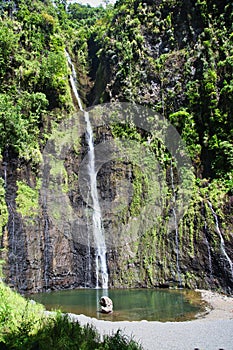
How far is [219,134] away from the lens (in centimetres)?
1816

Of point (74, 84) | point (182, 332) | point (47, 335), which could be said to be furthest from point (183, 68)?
point (47, 335)

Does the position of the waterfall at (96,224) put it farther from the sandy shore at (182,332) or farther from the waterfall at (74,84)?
the sandy shore at (182,332)

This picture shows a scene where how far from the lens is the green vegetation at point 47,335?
5082 mm

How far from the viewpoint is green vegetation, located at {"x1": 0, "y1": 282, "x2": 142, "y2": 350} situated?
5082 mm

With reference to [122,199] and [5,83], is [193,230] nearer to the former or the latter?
[122,199]

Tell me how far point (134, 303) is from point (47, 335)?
285 inches

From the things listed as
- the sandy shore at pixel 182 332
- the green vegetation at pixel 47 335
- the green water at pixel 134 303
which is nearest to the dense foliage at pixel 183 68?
the green water at pixel 134 303

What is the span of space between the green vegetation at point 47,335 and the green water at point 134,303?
4.10 metres

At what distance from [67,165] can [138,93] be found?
6560mm

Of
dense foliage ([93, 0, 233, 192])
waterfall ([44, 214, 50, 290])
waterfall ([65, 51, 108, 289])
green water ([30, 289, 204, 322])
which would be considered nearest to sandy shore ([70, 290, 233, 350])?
green water ([30, 289, 204, 322])

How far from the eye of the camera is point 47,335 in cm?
558

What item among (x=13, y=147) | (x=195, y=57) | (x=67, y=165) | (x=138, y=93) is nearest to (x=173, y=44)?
(x=195, y=57)

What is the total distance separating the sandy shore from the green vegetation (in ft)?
3.09

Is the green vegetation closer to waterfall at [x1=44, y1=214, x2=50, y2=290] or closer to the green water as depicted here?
the green water
